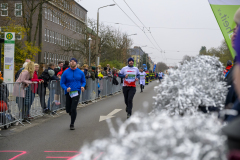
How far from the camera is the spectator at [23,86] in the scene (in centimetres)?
928

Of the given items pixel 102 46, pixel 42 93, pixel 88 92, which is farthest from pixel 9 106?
pixel 102 46

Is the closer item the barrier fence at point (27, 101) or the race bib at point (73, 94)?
the barrier fence at point (27, 101)

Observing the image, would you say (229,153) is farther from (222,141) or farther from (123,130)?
(123,130)

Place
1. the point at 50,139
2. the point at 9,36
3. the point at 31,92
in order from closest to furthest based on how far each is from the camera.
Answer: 1. the point at 50,139
2. the point at 31,92
3. the point at 9,36

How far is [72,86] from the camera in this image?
881 cm

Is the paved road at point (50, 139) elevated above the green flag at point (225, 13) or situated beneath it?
situated beneath

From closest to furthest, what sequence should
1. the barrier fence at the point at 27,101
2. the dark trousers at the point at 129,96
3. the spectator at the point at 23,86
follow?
the barrier fence at the point at 27,101
the spectator at the point at 23,86
the dark trousers at the point at 129,96

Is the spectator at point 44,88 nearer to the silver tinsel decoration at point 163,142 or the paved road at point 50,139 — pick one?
the paved road at point 50,139

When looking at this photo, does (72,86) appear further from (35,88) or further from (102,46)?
(102,46)

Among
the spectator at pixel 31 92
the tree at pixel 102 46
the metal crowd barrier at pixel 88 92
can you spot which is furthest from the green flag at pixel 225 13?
the tree at pixel 102 46

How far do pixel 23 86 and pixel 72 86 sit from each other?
165cm

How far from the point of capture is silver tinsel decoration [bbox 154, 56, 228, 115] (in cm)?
247

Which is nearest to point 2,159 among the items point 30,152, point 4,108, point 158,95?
→ point 30,152

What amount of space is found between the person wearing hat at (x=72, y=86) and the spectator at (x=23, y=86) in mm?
1330
